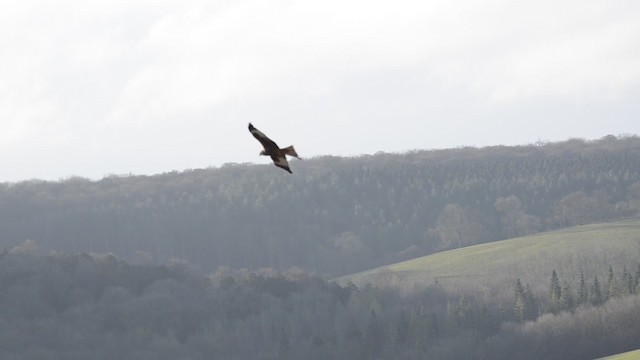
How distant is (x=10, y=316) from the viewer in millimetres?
160375

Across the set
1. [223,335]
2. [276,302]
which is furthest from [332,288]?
Answer: [223,335]

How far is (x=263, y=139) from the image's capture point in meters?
20.4

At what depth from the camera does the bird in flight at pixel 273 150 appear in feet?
66.4

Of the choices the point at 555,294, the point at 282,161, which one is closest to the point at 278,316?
the point at 555,294

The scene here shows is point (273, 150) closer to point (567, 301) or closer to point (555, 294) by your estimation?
point (567, 301)

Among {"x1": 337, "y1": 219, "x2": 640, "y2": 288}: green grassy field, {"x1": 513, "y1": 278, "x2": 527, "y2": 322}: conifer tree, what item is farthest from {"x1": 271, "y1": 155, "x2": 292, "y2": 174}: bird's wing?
{"x1": 337, "y1": 219, "x2": 640, "y2": 288}: green grassy field

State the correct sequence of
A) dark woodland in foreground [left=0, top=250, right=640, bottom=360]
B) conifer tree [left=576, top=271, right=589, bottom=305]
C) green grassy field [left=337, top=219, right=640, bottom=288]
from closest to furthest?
dark woodland in foreground [left=0, top=250, right=640, bottom=360] → conifer tree [left=576, top=271, right=589, bottom=305] → green grassy field [left=337, top=219, right=640, bottom=288]

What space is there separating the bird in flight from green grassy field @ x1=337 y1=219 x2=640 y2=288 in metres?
156

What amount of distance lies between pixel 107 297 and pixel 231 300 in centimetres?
1541

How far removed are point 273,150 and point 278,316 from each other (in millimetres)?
146245

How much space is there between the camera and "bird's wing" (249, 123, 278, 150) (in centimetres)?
2016

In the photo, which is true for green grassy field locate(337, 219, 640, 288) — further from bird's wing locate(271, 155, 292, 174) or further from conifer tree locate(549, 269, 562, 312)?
bird's wing locate(271, 155, 292, 174)

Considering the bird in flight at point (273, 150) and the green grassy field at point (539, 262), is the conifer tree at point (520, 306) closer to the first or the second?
the green grassy field at point (539, 262)

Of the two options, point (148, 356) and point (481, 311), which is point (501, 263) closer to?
point (481, 311)
